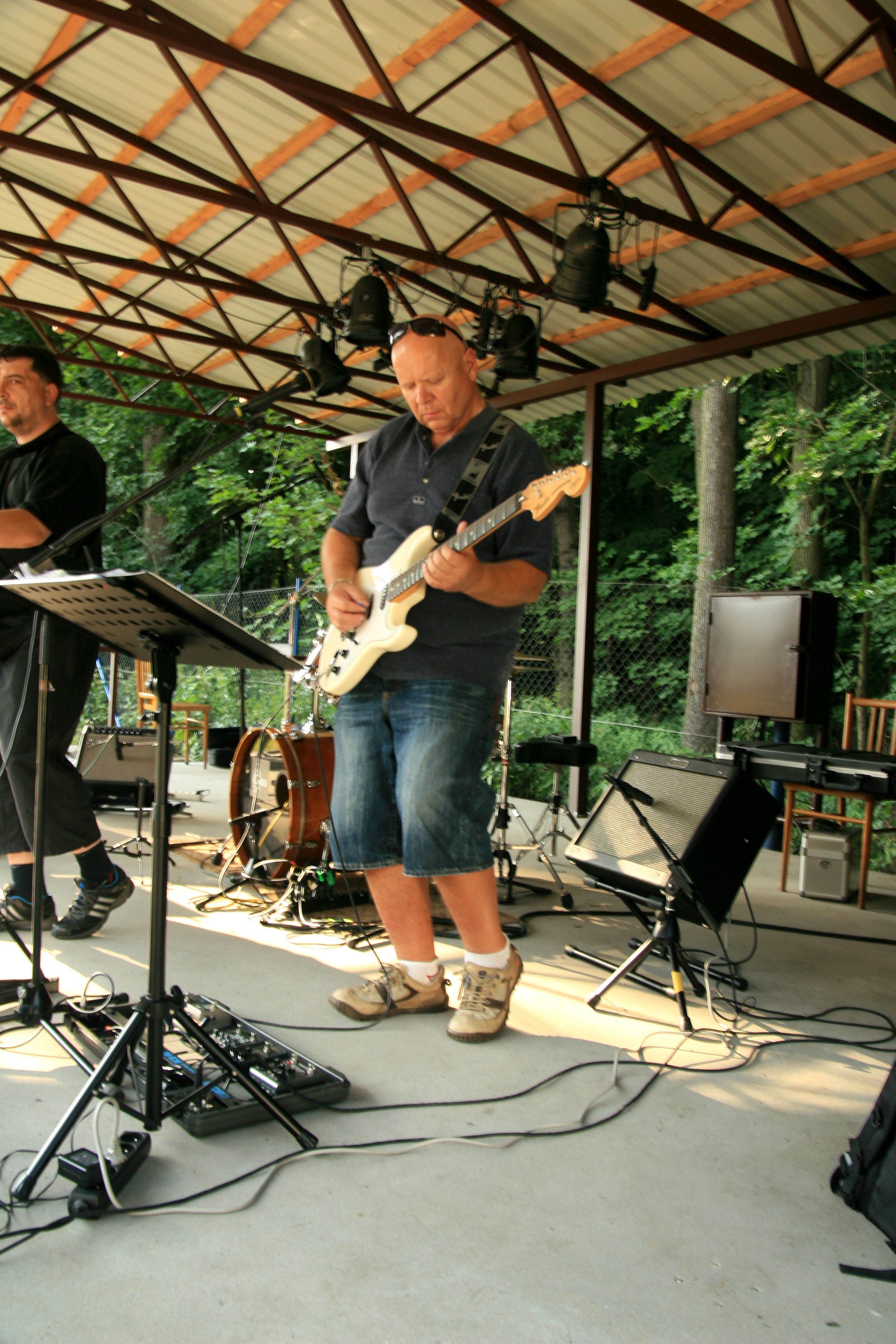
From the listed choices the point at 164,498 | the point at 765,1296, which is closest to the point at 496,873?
the point at 765,1296

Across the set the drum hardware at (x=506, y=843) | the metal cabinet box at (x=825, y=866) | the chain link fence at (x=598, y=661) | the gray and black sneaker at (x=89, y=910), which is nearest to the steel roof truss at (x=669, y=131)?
the drum hardware at (x=506, y=843)

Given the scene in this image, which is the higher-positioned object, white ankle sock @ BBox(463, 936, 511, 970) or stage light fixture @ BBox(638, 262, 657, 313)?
stage light fixture @ BBox(638, 262, 657, 313)

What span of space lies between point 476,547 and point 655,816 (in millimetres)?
1132

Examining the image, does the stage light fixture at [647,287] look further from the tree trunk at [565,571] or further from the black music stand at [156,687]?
the tree trunk at [565,571]

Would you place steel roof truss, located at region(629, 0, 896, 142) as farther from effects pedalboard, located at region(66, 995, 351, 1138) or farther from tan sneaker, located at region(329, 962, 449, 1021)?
effects pedalboard, located at region(66, 995, 351, 1138)

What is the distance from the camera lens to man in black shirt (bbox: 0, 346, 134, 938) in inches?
118

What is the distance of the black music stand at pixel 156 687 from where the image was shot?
1708 millimetres

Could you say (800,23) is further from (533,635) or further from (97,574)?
(533,635)

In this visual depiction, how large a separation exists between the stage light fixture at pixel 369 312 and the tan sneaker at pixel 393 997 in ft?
13.8

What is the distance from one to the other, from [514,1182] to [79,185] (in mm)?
7327

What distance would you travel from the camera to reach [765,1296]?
1.50 meters

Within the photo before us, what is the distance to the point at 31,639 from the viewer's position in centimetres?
288

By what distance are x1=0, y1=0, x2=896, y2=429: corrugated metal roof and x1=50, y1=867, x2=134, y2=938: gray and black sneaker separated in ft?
11.1

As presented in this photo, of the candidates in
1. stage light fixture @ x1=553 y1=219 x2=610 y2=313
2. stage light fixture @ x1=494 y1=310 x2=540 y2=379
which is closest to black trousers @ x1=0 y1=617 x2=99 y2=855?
stage light fixture @ x1=553 y1=219 x2=610 y2=313
